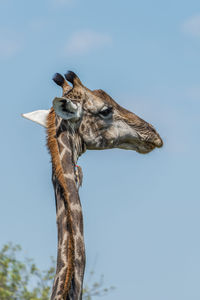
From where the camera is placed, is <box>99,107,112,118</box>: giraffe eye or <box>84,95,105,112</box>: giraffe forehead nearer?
<box>84,95,105,112</box>: giraffe forehead

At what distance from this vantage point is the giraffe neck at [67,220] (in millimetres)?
8688

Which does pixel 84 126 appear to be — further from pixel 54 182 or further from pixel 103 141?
pixel 54 182

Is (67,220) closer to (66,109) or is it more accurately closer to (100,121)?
(66,109)

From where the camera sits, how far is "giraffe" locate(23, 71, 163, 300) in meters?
8.86

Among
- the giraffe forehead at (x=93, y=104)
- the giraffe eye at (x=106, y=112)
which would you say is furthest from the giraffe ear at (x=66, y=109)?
the giraffe eye at (x=106, y=112)

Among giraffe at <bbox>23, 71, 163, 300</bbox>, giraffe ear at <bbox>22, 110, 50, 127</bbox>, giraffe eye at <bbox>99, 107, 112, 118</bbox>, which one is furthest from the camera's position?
giraffe eye at <bbox>99, 107, 112, 118</bbox>

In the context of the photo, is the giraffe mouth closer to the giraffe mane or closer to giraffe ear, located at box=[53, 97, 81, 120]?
giraffe ear, located at box=[53, 97, 81, 120]

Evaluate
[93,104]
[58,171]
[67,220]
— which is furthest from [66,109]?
[67,220]

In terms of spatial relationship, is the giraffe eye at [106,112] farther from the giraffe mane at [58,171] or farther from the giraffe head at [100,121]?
the giraffe mane at [58,171]

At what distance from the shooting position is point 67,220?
9125 millimetres

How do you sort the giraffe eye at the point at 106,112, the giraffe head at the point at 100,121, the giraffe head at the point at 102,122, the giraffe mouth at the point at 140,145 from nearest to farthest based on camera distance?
1. the giraffe head at the point at 100,121
2. the giraffe head at the point at 102,122
3. the giraffe eye at the point at 106,112
4. the giraffe mouth at the point at 140,145

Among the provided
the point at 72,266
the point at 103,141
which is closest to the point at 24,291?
the point at 103,141

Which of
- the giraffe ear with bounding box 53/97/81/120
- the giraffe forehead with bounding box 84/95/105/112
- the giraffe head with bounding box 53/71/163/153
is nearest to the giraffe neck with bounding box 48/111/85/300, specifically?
the giraffe ear with bounding box 53/97/81/120

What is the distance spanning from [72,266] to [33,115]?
2.41 m
